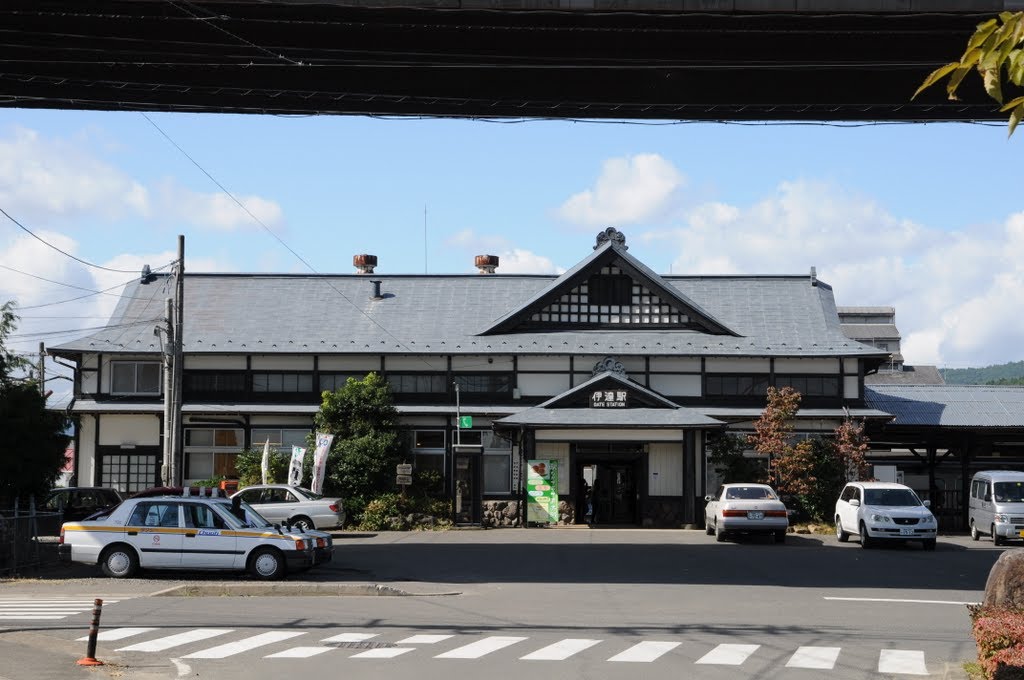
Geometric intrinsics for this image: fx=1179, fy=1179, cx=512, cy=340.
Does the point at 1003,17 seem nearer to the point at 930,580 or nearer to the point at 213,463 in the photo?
the point at 930,580

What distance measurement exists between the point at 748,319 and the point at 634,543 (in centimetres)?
1382

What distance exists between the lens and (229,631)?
51.3ft

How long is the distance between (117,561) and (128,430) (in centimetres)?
1998

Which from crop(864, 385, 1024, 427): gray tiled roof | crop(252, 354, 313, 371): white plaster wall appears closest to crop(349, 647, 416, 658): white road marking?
crop(252, 354, 313, 371): white plaster wall

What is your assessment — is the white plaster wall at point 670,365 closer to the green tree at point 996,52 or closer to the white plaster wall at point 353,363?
the white plaster wall at point 353,363

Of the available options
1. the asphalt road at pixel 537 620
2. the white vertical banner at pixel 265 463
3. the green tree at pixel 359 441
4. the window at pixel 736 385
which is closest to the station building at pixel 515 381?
the window at pixel 736 385

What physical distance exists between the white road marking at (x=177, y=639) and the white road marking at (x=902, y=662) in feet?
27.2

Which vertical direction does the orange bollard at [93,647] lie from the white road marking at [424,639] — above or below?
above

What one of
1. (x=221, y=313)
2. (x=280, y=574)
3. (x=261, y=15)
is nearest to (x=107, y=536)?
(x=280, y=574)

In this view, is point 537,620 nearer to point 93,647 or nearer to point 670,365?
point 93,647

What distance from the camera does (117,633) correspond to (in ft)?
50.4

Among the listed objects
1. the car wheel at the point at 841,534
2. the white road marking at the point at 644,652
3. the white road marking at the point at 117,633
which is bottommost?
the white road marking at the point at 644,652

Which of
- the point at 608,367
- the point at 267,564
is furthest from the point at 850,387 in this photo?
the point at 267,564

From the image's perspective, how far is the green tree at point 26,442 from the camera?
27281 millimetres
